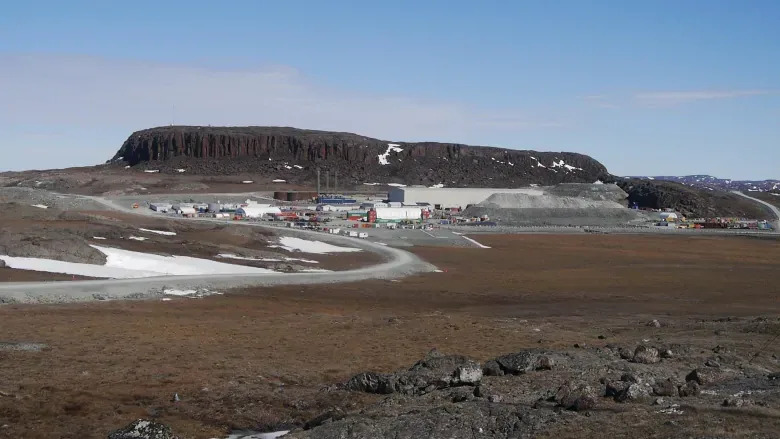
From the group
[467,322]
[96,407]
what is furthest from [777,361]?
[96,407]

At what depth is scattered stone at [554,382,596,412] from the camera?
42.1 ft

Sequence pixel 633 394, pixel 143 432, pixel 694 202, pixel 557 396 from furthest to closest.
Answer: pixel 694 202
pixel 557 396
pixel 633 394
pixel 143 432

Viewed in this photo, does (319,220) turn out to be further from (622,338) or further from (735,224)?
(622,338)

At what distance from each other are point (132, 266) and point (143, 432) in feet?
107

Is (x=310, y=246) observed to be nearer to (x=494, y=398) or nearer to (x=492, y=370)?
(x=492, y=370)

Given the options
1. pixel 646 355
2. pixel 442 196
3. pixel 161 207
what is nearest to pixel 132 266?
pixel 646 355

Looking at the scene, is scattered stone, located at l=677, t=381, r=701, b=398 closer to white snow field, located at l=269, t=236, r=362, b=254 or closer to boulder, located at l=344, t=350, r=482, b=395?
boulder, located at l=344, t=350, r=482, b=395

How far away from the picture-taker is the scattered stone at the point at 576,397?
42.1ft

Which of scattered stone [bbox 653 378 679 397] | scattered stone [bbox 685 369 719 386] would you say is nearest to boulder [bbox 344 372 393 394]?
scattered stone [bbox 653 378 679 397]

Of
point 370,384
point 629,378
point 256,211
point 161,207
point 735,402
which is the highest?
point 161,207

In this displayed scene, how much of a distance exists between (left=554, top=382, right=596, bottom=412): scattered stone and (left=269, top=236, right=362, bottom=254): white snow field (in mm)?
48774

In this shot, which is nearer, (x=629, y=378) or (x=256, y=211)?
(x=629, y=378)

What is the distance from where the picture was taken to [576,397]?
43.2ft

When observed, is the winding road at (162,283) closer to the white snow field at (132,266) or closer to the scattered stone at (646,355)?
the white snow field at (132,266)
